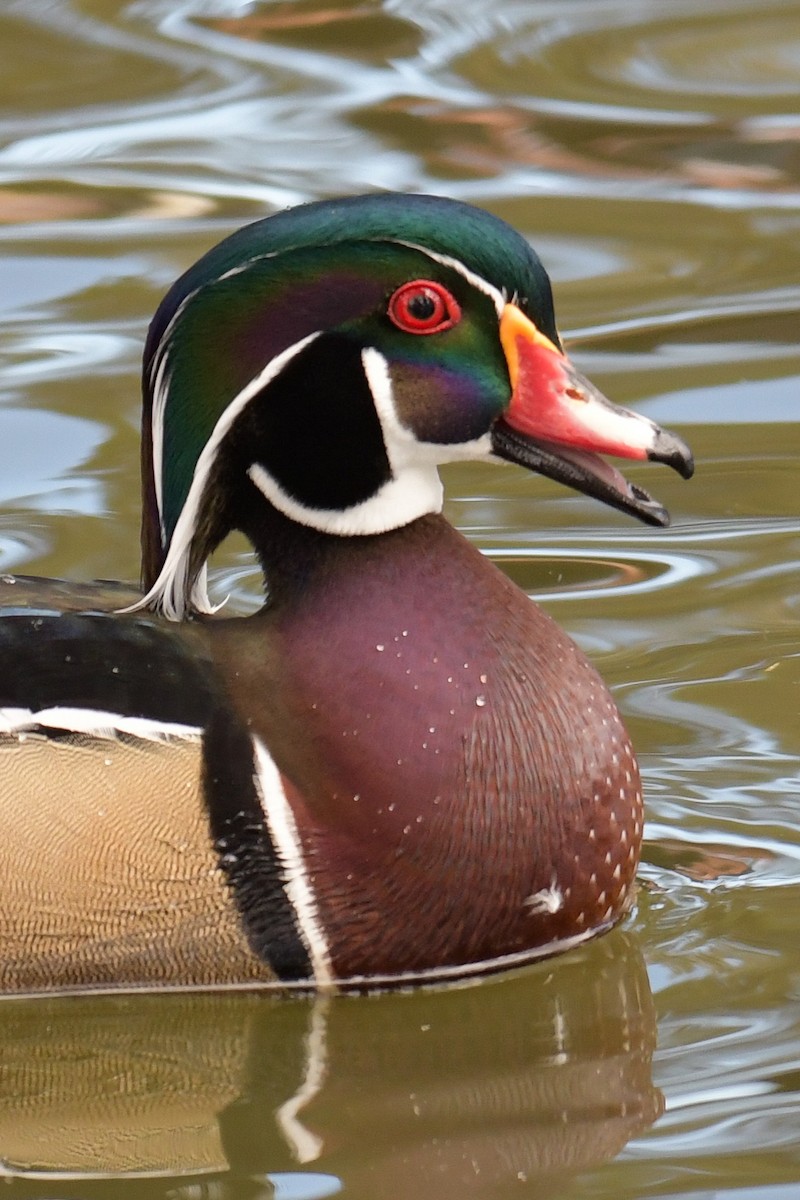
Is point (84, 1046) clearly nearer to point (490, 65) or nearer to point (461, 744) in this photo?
point (461, 744)

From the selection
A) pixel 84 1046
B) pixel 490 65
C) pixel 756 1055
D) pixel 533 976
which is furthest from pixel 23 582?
pixel 490 65

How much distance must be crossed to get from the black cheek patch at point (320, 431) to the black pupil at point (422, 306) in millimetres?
122

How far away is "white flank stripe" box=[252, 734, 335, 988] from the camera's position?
4.37m

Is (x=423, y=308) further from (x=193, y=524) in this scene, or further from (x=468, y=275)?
(x=193, y=524)

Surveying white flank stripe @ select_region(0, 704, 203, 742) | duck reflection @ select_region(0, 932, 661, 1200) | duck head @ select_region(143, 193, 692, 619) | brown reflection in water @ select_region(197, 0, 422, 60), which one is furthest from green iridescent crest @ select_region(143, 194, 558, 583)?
brown reflection in water @ select_region(197, 0, 422, 60)

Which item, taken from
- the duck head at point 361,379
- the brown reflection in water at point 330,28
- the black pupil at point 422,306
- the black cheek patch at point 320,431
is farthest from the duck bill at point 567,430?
the brown reflection in water at point 330,28

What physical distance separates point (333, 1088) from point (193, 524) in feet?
3.49

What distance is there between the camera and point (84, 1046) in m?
4.43

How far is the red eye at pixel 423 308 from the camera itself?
437 centimetres

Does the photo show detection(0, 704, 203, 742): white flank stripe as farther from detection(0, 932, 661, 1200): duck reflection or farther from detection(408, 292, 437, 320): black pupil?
detection(408, 292, 437, 320): black pupil

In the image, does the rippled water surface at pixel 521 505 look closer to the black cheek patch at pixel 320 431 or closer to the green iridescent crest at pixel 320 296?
the black cheek patch at pixel 320 431

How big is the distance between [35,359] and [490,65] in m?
3.29

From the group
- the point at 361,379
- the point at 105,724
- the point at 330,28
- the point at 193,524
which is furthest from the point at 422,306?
the point at 330,28

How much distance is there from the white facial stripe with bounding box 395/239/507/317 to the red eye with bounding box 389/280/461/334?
0.04 metres
